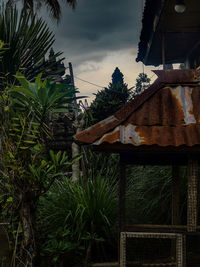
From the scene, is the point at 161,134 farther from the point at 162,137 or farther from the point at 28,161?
the point at 28,161

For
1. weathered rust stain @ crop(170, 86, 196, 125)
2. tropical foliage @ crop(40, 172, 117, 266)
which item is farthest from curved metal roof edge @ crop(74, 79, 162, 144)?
tropical foliage @ crop(40, 172, 117, 266)

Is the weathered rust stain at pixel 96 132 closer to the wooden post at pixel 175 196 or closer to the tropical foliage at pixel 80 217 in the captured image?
the wooden post at pixel 175 196

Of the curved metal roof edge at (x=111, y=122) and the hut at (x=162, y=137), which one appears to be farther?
the curved metal roof edge at (x=111, y=122)

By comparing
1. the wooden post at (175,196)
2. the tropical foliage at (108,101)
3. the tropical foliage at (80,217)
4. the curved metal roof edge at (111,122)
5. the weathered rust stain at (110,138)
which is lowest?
the tropical foliage at (80,217)

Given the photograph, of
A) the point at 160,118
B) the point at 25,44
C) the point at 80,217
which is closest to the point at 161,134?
the point at 160,118

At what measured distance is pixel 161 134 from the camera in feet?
12.0

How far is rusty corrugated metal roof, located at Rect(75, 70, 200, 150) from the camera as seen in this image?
360 centimetres

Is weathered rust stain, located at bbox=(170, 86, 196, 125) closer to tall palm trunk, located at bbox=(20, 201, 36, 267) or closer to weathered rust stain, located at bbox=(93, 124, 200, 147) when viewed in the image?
weathered rust stain, located at bbox=(93, 124, 200, 147)

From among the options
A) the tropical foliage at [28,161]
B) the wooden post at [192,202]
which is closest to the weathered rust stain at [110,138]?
the tropical foliage at [28,161]

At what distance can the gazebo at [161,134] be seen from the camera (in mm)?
3586

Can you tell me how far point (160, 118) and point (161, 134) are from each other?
297 millimetres

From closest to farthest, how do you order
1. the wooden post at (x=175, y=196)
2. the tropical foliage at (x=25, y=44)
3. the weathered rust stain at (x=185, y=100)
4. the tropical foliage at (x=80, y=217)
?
1. the weathered rust stain at (x=185, y=100)
2. the wooden post at (x=175, y=196)
3. the tropical foliage at (x=80, y=217)
4. the tropical foliage at (x=25, y=44)

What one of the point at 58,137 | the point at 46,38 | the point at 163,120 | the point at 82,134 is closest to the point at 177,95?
the point at 163,120

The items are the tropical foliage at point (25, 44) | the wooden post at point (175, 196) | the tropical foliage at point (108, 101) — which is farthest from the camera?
the tropical foliage at point (108, 101)
